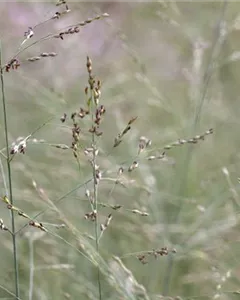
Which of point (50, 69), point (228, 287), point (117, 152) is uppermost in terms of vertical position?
point (50, 69)

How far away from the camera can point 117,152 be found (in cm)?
208

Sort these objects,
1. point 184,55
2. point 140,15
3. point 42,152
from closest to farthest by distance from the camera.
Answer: point 42,152, point 184,55, point 140,15

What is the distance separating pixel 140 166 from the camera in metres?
1.55

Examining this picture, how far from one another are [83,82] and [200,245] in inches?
38.2

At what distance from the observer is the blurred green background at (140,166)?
4.47 feet

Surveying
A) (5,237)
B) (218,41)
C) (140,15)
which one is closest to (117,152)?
(5,237)

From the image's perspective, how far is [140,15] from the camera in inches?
108

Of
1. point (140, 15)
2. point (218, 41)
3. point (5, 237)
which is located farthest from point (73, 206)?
point (140, 15)

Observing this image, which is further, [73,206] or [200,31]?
[200,31]

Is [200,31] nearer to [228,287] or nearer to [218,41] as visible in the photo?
[218,41]

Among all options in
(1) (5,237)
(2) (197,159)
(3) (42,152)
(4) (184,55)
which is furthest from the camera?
(4) (184,55)

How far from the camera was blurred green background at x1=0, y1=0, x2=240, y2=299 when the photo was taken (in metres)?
1.36

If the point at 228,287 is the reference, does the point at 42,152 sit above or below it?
above

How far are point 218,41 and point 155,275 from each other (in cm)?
52
